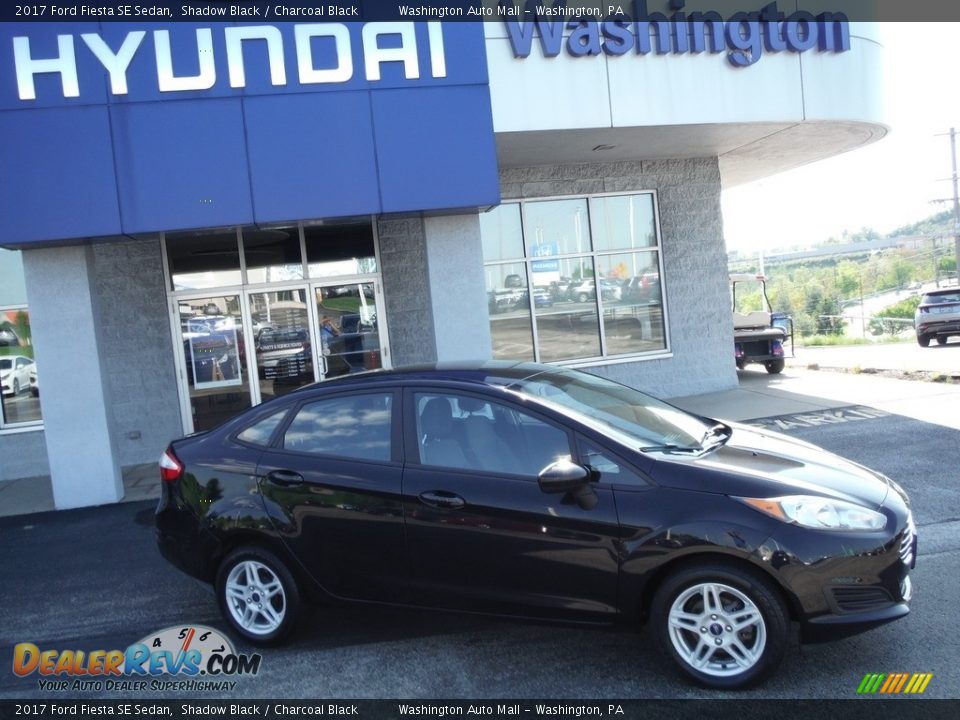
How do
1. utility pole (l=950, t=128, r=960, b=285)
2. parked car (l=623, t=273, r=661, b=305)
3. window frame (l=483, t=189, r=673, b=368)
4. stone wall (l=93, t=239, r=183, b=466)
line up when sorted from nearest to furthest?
1. stone wall (l=93, t=239, r=183, b=466)
2. window frame (l=483, t=189, r=673, b=368)
3. parked car (l=623, t=273, r=661, b=305)
4. utility pole (l=950, t=128, r=960, b=285)

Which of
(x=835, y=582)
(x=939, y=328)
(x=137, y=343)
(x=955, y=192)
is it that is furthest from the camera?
(x=955, y=192)

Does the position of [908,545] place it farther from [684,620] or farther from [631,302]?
[631,302]

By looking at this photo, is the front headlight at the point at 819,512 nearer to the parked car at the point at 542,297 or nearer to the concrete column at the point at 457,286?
the concrete column at the point at 457,286

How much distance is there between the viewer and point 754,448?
442cm

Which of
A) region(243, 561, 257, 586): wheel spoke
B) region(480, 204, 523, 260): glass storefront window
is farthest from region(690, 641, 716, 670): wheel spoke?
region(480, 204, 523, 260): glass storefront window

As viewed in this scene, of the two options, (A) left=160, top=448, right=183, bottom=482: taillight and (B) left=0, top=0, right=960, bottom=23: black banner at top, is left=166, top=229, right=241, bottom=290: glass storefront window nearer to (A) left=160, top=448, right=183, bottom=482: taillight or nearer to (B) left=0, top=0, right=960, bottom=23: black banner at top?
(B) left=0, top=0, right=960, bottom=23: black banner at top

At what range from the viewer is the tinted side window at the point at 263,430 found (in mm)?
4746

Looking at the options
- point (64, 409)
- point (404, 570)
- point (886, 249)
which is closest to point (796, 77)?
point (404, 570)

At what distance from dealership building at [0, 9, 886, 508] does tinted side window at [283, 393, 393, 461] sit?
4.10 m

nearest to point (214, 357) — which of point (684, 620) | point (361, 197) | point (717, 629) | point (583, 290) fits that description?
point (361, 197)

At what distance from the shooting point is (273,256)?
11156mm

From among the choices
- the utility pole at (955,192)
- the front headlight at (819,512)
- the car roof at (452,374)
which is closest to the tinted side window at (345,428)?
the car roof at (452,374)

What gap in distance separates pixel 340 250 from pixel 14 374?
4629 mm

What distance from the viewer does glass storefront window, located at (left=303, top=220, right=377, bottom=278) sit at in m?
11.2
